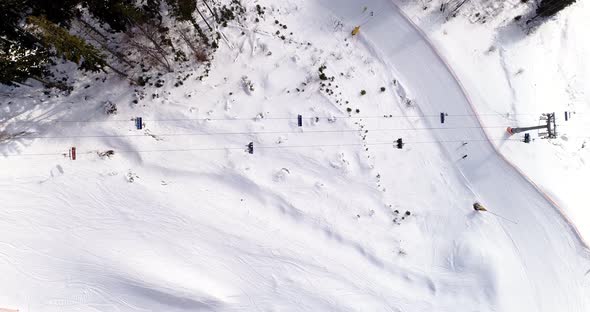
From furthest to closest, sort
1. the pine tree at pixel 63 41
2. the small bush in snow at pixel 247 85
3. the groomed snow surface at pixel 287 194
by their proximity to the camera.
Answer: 1. the small bush in snow at pixel 247 85
2. the groomed snow surface at pixel 287 194
3. the pine tree at pixel 63 41

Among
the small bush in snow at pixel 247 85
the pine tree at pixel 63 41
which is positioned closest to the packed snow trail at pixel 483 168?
the small bush in snow at pixel 247 85

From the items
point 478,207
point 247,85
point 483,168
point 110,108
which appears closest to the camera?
point 110,108

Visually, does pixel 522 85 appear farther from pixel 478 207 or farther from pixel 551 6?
pixel 478 207

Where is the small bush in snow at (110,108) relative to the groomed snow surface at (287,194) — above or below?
above

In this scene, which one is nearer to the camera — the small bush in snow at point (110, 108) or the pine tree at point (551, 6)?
the small bush in snow at point (110, 108)

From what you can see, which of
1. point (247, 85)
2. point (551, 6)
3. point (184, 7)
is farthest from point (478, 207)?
point (184, 7)

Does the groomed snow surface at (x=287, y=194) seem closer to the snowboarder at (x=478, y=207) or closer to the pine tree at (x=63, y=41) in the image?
the snowboarder at (x=478, y=207)

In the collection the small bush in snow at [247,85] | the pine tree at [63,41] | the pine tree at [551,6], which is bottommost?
the small bush in snow at [247,85]

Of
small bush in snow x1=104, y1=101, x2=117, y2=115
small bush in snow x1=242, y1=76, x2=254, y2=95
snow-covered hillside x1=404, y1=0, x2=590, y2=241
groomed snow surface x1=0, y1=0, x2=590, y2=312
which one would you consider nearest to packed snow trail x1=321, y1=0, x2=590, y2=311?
groomed snow surface x1=0, y1=0, x2=590, y2=312
